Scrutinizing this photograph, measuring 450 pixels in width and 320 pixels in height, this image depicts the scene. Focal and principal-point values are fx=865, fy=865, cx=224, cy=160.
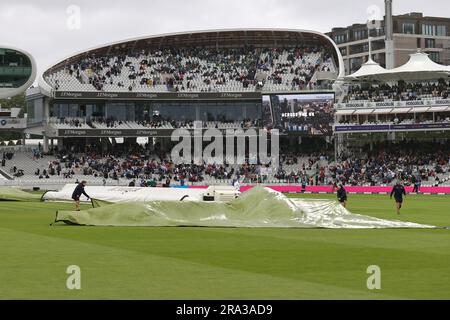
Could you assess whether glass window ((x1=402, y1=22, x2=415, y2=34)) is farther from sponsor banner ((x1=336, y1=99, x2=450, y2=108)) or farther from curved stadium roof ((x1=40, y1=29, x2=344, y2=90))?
sponsor banner ((x1=336, y1=99, x2=450, y2=108))

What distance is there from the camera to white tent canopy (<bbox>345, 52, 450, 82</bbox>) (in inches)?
3607

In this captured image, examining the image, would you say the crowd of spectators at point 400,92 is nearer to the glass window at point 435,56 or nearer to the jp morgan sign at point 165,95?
the jp morgan sign at point 165,95

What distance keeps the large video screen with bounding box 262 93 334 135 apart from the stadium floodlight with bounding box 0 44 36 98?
27.6 meters

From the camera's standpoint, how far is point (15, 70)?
9850 cm

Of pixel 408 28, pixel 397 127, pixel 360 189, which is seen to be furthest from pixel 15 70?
pixel 408 28

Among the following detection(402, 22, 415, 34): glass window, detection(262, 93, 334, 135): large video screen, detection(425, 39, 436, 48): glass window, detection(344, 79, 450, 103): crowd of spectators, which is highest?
detection(402, 22, 415, 34): glass window

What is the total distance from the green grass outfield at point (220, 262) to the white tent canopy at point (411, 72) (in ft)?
207

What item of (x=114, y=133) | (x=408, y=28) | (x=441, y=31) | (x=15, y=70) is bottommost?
(x=114, y=133)

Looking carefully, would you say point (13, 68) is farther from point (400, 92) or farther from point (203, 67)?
point (400, 92)

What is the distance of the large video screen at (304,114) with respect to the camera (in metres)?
96.1

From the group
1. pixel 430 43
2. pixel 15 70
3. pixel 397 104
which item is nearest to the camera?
pixel 397 104

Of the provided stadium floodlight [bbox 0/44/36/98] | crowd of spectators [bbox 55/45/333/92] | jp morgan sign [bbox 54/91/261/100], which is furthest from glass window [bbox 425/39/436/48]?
stadium floodlight [bbox 0/44/36/98]

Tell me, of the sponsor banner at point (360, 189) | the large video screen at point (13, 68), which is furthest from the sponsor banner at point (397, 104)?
the large video screen at point (13, 68)

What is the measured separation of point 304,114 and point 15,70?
3321 centimetres
